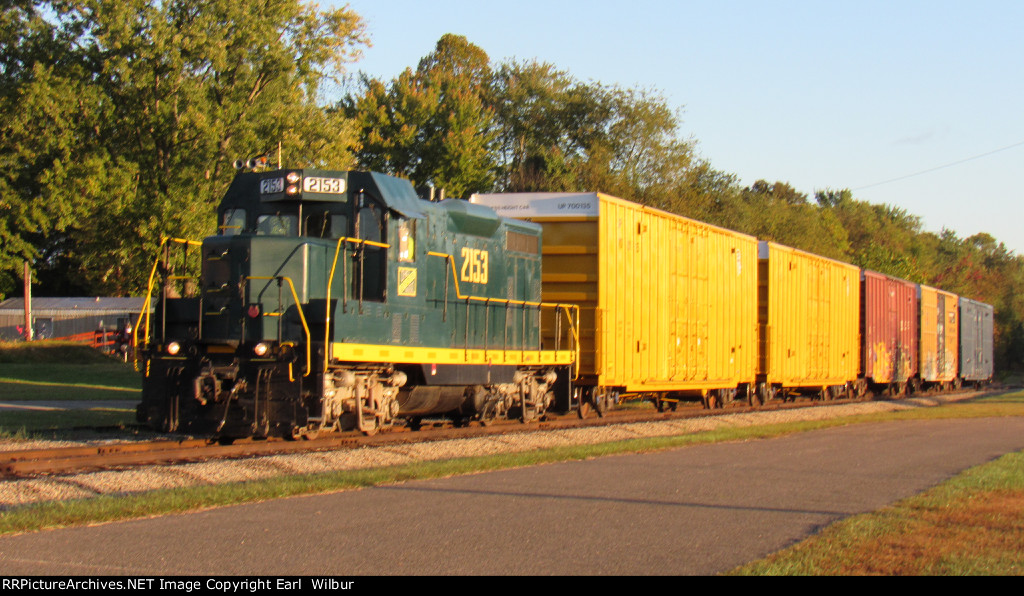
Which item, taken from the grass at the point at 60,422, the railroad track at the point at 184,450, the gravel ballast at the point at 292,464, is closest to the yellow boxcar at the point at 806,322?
the gravel ballast at the point at 292,464

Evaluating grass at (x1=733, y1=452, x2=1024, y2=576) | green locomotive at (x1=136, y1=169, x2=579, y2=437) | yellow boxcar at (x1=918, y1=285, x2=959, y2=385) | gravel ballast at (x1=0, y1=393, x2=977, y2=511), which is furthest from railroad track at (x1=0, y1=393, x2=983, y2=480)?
yellow boxcar at (x1=918, y1=285, x2=959, y2=385)

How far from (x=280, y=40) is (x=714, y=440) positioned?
22773mm

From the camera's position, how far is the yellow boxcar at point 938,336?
1421 inches

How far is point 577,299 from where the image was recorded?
17.0 meters

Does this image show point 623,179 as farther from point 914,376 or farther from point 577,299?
point 577,299

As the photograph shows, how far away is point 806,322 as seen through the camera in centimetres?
2566

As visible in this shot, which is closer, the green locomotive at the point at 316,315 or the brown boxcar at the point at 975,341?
the green locomotive at the point at 316,315

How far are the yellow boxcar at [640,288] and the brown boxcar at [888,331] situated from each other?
34.3 feet

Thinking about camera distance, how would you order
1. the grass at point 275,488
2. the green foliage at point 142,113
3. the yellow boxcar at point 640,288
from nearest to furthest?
the grass at point 275,488
the yellow boxcar at point 640,288
the green foliage at point 142,113

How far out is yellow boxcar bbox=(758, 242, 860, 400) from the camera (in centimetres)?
2378

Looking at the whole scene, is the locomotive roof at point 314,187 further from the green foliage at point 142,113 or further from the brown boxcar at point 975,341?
the brown boxcar at point 975,341

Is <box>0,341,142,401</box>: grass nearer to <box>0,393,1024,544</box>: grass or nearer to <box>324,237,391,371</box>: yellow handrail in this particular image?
<box>324,237,391,371</box>: yellow handrail

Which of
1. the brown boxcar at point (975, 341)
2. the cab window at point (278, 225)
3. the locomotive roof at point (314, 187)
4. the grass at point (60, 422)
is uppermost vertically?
the locomotive roof at point (314, 187)

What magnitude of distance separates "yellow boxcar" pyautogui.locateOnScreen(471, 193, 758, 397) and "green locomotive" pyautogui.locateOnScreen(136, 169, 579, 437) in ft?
8.59
